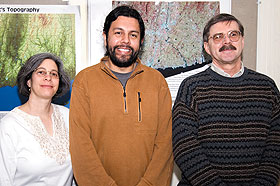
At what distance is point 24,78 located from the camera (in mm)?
1823

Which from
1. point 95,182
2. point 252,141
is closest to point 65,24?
point 95,182

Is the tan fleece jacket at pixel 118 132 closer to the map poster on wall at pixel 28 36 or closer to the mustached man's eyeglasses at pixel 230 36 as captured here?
the mustached man's eyeglasses at pixel 230 36

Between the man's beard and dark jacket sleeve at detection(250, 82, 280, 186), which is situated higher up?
the man's beard

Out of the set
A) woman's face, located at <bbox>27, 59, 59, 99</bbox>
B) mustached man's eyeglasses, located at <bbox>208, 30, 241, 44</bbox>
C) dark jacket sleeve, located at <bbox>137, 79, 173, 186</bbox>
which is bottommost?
dark jacket sleeve, located at <bbox>137, 79, 173, 186</bbox>

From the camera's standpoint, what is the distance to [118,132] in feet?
5.54

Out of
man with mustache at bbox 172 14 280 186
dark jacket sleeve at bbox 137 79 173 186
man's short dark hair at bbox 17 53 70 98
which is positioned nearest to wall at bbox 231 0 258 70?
man with mustache at bbox 172 14 280 186

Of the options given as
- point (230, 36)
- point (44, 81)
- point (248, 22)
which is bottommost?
point (44, 81)

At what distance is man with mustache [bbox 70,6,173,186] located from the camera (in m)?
1.66

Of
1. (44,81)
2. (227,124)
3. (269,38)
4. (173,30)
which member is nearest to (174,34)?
(173,30)

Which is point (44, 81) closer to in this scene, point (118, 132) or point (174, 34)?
point (118, 132)

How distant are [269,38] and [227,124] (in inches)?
47.6

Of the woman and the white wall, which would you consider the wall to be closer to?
the white wall

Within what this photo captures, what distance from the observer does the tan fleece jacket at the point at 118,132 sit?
65.4 inches

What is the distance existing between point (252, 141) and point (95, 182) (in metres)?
0.99
